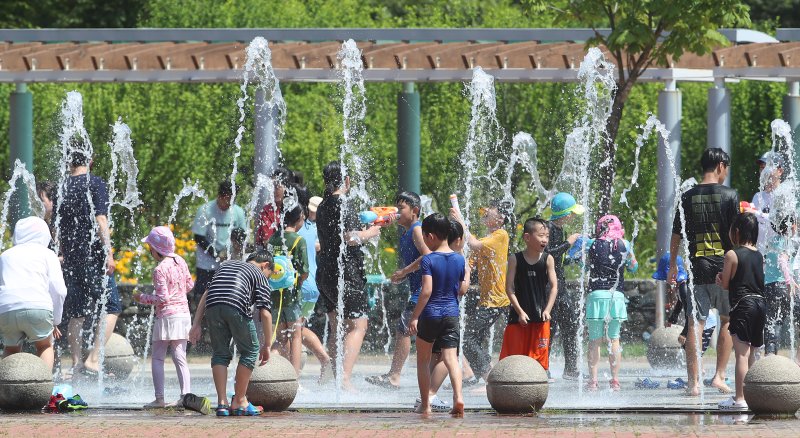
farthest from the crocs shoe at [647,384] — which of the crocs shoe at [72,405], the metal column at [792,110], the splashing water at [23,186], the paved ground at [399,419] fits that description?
the splashing water at [23,186]

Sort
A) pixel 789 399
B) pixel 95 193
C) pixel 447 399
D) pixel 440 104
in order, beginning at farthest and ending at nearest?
pixel 440 104, pixel 95 193, pixel 447 399, pixel 789 399

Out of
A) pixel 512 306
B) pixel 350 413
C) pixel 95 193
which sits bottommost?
pixel 350 413

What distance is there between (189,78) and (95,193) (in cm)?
450

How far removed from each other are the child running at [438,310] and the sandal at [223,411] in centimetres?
128

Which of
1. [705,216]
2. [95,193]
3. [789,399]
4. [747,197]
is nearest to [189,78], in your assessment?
[95,193]

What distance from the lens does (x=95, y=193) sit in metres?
12.3

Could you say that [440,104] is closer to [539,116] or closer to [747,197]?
[539,116]

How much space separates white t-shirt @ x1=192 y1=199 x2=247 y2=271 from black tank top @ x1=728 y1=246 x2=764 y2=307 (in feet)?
15.1

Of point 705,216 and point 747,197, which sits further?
point 747,197

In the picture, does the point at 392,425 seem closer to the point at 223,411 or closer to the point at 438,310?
the point at 438,310

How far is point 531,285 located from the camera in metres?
10.6

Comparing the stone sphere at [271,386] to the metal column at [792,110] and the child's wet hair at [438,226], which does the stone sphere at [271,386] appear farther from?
the metal column at [792,110]

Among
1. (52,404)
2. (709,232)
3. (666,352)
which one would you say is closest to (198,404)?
(52,404)

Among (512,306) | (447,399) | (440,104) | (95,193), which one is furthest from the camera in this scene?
(440,104)
